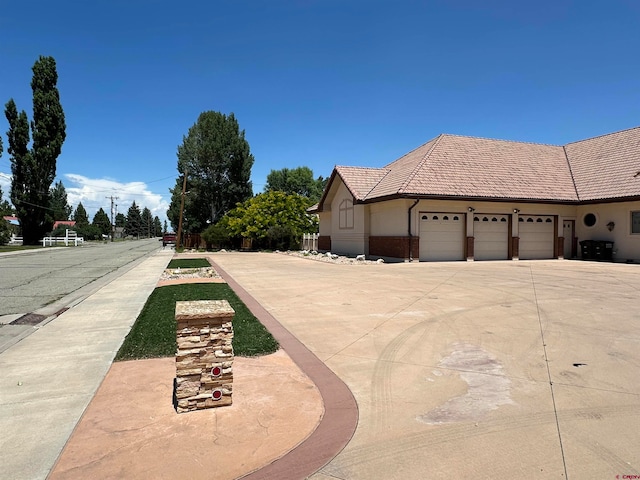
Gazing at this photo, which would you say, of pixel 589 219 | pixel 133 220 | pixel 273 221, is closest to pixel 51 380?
pixel 589 219

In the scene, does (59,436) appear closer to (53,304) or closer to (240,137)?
(53,304)

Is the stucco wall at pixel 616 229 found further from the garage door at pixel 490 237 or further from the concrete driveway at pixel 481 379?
the concrete driveway at pixel 481 379

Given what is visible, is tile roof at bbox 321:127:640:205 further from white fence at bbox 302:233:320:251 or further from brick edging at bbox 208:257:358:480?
brick edging at bbox 208:257:358:480

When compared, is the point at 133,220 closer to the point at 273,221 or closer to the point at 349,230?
the point at 273,221

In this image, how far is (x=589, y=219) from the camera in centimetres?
2517

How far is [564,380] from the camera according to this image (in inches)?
192

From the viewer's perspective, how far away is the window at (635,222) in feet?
72.7

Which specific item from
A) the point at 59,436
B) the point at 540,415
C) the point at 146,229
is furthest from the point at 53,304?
the point at 146,229

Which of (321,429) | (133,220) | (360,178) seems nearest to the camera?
(321,429)

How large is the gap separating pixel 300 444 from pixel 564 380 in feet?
11.0

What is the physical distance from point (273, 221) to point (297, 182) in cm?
4129

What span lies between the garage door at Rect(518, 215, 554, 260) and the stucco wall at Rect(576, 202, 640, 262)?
219cm

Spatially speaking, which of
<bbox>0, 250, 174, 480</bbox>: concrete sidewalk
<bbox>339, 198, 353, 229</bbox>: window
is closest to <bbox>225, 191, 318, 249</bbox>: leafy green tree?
<bbox>339, 198, 353, 229</bbox>: window

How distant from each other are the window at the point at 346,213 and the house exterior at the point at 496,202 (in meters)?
0.18
